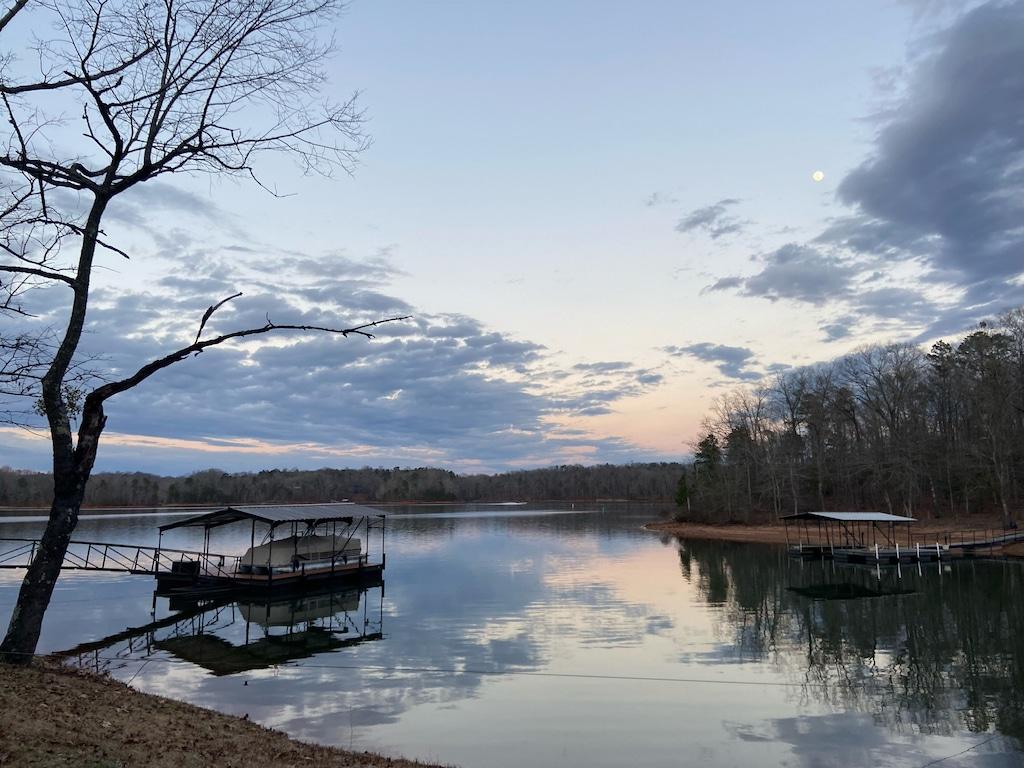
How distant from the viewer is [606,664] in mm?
19438

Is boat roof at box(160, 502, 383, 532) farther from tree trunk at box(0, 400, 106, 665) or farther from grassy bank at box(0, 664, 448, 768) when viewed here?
grassy bank at box(0, 664, 448, 768)

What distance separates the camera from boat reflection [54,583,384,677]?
20.4 metres

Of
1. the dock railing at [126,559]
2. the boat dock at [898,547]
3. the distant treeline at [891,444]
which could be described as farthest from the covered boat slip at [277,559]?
the distant treeline at [891,444]

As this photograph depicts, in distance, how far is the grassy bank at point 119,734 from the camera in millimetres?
7754

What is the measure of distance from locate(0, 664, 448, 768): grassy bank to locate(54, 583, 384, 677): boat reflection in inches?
301

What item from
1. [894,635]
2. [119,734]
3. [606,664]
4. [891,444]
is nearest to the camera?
[119,734]

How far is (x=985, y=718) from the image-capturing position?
14.0m

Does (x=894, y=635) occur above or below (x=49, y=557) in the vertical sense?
below

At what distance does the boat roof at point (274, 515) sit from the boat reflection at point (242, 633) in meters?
3.96

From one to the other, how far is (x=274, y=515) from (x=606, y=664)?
22.4 metres

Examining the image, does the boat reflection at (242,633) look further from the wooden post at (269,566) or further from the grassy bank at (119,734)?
the grassy bank at (119,734)

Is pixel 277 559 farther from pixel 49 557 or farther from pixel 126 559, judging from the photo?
pixel 49 557

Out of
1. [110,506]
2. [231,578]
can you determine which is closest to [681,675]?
[231,578]

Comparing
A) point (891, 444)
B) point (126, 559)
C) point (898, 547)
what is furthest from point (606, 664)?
point (891, 444)
